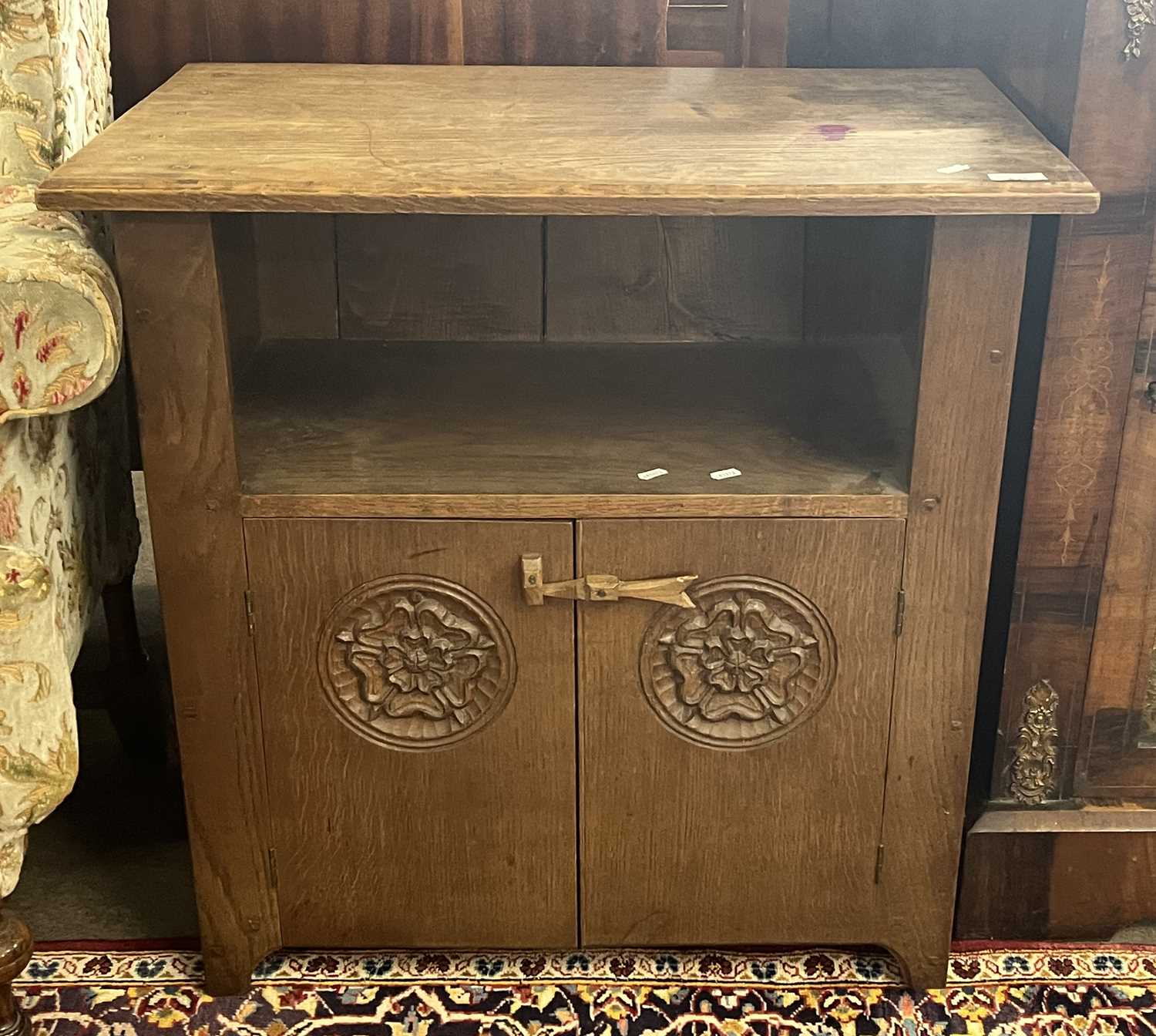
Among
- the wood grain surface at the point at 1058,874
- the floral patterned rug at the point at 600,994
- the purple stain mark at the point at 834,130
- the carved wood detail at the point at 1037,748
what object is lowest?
the floral patterned rug at the point at 600,994

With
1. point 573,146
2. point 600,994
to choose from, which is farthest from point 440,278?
point 600,994

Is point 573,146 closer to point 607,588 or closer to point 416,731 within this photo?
point 607,588

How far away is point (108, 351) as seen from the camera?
115cm

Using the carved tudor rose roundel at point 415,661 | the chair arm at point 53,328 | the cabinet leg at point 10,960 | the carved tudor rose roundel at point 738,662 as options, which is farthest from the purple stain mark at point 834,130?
the cabinet leg at point 10,960

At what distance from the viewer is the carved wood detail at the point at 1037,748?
4.82ft

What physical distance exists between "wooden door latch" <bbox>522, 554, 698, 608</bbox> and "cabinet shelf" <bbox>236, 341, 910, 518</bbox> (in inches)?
2.4

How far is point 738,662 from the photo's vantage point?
4.38 feet

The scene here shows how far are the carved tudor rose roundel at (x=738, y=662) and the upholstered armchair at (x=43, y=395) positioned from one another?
0.52 m

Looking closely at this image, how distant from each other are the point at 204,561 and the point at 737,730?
19.8 inches

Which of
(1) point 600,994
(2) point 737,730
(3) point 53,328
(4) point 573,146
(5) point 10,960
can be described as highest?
(4) point 573,146

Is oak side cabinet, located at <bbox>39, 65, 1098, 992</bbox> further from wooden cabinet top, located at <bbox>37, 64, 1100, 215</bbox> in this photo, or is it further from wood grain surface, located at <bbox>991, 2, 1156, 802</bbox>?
wood grain surface, located at <bbox>991, 2, 1156, 802</bbox>

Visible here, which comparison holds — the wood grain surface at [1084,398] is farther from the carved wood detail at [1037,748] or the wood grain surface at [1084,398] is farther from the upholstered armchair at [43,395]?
the upholstered armchair at [43,395]

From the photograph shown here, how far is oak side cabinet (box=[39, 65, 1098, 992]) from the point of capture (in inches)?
46.3

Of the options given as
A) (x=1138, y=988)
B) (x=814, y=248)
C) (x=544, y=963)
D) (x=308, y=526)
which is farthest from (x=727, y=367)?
(x=1138, y=988)
